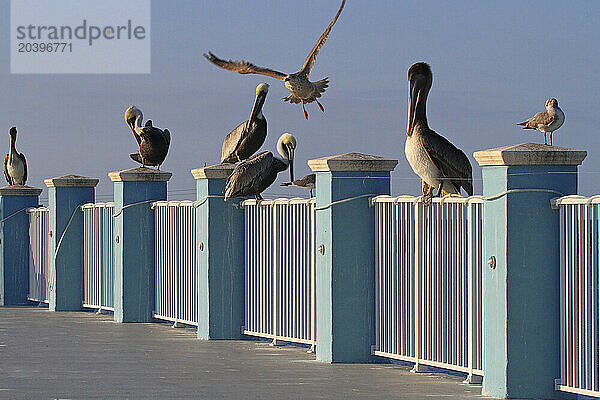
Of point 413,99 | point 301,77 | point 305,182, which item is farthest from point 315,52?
point 413,99

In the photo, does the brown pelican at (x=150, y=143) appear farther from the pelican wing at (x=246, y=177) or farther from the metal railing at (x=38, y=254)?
the pelican wing at (x=246, y=177)

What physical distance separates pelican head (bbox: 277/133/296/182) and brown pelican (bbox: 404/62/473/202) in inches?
145

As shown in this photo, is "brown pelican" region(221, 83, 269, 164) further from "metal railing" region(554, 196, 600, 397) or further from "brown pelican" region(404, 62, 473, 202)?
"metal railing" region(554, 196, 600, 397)

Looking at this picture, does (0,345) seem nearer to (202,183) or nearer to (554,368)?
(202,183)

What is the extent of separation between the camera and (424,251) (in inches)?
436

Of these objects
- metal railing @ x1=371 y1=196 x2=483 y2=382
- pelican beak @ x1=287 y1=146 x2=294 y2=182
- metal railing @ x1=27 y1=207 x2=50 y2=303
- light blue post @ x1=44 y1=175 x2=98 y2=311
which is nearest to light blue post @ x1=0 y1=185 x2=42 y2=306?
metal railing @ x1=27 y1=207 x2=50 y2=303

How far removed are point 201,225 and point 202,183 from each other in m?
0.51

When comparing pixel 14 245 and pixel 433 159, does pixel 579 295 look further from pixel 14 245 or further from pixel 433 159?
pixel 14 245

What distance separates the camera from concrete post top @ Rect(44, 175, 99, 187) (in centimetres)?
1903

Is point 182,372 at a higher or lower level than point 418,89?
lower

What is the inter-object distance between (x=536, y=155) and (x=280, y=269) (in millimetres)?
4685

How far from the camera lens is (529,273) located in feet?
31.4

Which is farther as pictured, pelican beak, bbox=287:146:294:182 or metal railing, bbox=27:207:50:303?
metal railing, bbox=27:207:50:303

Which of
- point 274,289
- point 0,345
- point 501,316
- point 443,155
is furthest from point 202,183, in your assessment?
point 501,316
